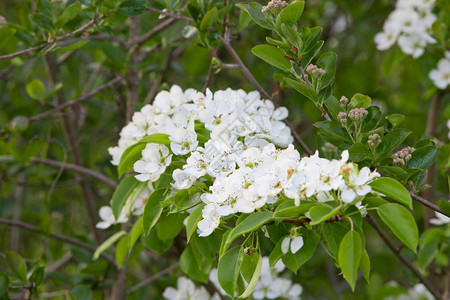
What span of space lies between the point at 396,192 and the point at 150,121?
2.08 feet

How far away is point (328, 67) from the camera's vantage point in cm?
116

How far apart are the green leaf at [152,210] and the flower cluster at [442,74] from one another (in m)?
1.27

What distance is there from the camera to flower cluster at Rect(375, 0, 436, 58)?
75.6 inches

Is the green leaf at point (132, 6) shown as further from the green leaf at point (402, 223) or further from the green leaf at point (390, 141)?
the green leaf at point (402, 223)

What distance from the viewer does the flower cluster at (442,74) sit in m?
1.99

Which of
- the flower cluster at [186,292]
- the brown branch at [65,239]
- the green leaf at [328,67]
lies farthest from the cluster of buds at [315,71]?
the brown branch at [65,239]

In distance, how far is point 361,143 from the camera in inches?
41.6

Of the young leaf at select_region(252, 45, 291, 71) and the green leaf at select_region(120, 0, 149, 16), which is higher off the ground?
the green leaf at select_region(120, 0, 149, 16)

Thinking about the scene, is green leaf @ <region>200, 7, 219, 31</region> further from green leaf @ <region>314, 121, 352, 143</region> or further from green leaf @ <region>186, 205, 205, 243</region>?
green leaf @ <region>186, 205, 205, 243</region>

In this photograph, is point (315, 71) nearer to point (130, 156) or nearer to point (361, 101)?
point (361, 101)

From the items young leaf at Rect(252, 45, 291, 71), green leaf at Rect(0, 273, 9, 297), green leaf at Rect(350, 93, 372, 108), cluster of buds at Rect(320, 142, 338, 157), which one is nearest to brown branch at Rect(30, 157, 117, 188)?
green leaf at Rect(0, 273, 9, 297)

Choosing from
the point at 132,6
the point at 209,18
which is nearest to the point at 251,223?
the point at 209,18

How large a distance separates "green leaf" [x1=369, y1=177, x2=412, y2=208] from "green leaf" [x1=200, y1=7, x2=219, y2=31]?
66cm

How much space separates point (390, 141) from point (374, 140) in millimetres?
71
